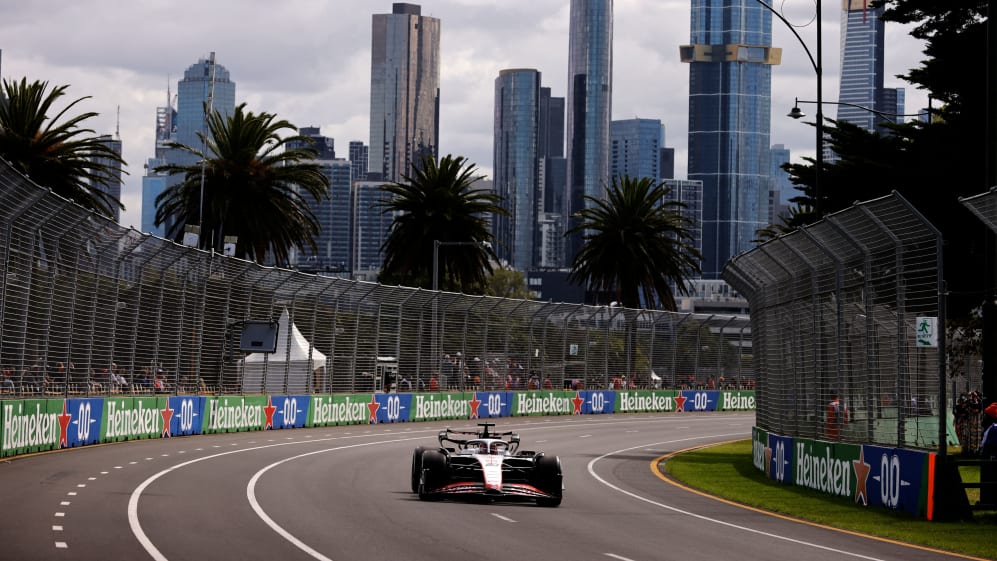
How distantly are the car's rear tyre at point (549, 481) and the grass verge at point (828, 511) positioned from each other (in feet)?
10.3

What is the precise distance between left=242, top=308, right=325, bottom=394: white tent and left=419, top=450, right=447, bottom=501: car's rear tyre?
65.7ft

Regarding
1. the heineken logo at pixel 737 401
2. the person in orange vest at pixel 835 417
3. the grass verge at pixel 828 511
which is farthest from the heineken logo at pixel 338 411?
the heineken logo at pixel 737 401

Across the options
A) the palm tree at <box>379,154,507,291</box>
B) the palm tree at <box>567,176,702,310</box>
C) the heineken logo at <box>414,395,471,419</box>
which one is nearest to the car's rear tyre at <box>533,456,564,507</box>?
the heineken logo at <box>414,395,471,419</box>

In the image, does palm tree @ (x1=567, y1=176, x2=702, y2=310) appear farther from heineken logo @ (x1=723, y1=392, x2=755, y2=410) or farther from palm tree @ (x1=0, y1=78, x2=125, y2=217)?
palm tree @ (x1=0, y1=78, x2=125, y2=217)

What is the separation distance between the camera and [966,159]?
30234 mm

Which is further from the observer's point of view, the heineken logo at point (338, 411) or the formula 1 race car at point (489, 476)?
the heineken logo at point (338, 411)

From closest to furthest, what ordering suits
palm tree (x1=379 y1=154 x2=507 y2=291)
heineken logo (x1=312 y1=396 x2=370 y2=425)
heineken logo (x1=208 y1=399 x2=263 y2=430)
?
1. heineken logo (x1=208 y1=399 x2=263 y2=430)
2. heineken logo (x1=312 y1=396 x2=370 y2=425)
3. palm tree (x1=379 y1=154 x2=507 y2=291)

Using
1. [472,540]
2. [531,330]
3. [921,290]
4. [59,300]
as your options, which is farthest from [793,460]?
[531,330]

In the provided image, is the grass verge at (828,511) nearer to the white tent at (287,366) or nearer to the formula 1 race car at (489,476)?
the formula 1 race car at (489,476)

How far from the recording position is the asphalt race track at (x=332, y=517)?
46.9 ft

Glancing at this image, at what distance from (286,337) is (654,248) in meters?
27.4

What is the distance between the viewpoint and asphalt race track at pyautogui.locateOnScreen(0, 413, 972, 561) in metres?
14.3

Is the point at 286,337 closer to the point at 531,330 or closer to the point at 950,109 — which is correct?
the point at 531,330

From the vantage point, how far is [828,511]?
20.4 metres
